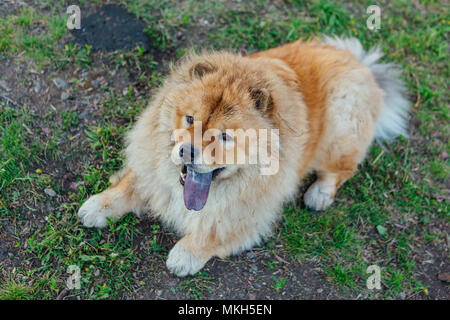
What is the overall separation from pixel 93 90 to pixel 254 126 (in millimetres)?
2282

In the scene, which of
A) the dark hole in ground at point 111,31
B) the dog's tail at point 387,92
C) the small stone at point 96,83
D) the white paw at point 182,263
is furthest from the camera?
the dog's tail at point 387,92

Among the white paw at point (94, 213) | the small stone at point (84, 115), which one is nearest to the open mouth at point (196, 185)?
the white paw at point (94, 213)

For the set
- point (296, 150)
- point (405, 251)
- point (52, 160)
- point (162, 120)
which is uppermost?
point (162, 120)

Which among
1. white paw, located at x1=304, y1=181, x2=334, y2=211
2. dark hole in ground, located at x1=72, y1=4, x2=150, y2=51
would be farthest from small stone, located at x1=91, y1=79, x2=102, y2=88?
white paw, located at x1=304, y1=181, x2=334, y2=211

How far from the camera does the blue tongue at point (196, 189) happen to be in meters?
A: 3.01

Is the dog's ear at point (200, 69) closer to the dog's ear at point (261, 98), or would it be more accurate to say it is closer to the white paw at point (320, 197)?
the dog's ear at point (261, 98)

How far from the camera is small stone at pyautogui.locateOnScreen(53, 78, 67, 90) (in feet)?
14.1

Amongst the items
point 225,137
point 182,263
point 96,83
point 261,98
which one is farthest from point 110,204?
point 261,98

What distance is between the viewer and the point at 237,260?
3736mm

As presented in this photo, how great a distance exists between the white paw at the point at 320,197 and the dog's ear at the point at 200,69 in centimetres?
191

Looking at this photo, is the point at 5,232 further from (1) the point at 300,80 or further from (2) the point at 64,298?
(1) the point at 300,80

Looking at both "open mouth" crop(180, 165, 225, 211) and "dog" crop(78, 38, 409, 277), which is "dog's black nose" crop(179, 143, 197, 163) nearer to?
"dog" crop(78, 38, 409, 277)

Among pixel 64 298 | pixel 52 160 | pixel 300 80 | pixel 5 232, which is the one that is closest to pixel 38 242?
pixel 5 232

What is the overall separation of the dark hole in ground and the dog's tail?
2.25 meters
